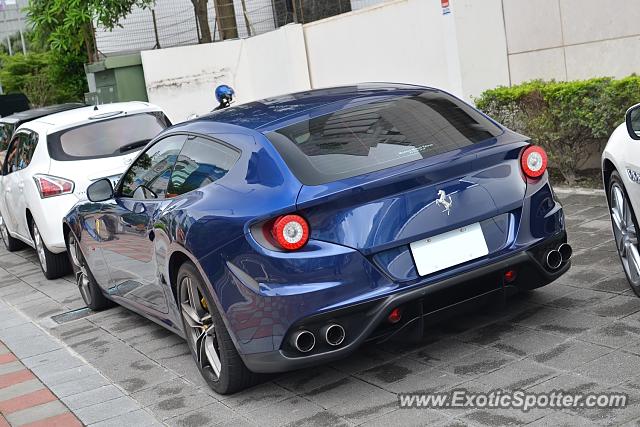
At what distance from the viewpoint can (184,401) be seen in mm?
5383

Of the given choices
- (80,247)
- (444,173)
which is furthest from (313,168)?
(80,247)

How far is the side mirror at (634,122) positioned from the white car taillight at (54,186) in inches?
229

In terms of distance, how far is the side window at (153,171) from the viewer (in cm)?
607

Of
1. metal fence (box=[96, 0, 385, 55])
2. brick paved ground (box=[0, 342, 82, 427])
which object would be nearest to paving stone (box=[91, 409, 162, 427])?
brick paved ground (box=[0, 342, 82, 427])

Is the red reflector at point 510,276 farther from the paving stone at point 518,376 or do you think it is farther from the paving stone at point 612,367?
the paving stone at point 612,367

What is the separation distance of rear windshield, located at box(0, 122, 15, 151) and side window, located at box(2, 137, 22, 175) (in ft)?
6.43

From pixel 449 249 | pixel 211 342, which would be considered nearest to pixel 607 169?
pixel 449 249

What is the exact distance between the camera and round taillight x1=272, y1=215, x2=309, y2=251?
183 inches

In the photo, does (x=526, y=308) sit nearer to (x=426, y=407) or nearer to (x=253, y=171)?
(x=426, y=407)

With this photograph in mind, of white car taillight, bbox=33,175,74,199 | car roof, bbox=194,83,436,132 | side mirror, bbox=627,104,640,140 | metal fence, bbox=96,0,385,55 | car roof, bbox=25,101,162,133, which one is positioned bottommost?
white car taillight, bbox=33,175,74,199

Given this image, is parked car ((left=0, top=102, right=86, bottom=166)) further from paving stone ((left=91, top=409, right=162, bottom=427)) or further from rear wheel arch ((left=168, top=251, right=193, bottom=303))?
paving stone ((left=91, top=409, right=162, bottom=427))

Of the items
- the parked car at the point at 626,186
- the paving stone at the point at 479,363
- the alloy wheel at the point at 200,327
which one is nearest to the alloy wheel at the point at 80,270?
the alloy wheel at the point at 200,327

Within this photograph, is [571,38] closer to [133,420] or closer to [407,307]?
[407,307]

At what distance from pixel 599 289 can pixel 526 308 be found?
0.49 meters
